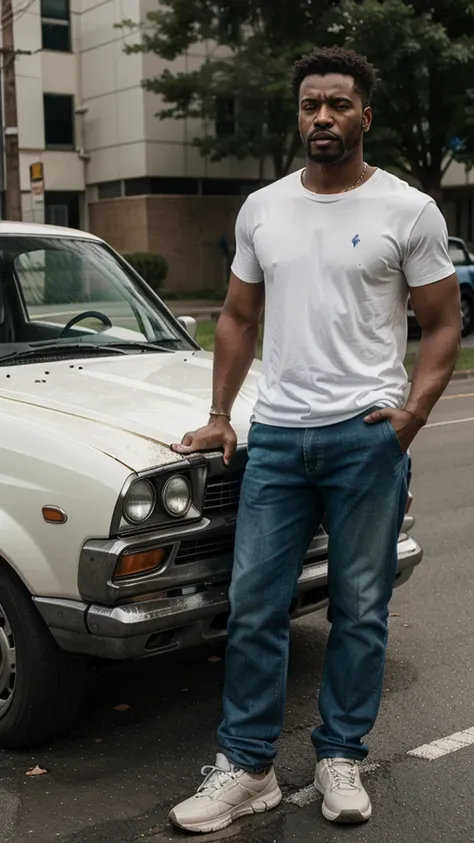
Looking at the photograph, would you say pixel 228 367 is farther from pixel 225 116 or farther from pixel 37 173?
pixel 225 116

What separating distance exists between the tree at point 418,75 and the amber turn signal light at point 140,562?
1958 centimetres

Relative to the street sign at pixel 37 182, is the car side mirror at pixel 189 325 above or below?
below

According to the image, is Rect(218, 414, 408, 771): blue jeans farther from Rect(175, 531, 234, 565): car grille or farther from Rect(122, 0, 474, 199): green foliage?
Rect(122, 0, 474, 199): green foliage

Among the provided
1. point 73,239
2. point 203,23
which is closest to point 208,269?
point 203,23

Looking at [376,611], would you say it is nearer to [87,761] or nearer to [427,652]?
[87,761]

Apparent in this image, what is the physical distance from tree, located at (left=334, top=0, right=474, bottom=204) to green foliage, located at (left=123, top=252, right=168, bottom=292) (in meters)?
7.71

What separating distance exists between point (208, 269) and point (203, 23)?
9695mm

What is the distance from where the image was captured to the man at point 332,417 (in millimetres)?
3289

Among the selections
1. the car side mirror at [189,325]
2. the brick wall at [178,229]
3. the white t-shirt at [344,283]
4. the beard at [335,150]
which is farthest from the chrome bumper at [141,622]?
the brick wall at [178,229]

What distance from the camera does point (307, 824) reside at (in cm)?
338

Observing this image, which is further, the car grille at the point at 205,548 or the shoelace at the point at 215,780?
the car grille at the point at 205,548

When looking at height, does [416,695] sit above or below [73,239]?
below

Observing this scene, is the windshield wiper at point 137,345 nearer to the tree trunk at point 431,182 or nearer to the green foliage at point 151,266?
the tree trunk at point 431,182

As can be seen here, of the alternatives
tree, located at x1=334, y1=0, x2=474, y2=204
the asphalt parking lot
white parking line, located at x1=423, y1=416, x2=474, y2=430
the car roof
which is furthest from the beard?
tree, located at x1=334, y1=0, x2=474, y2=204
